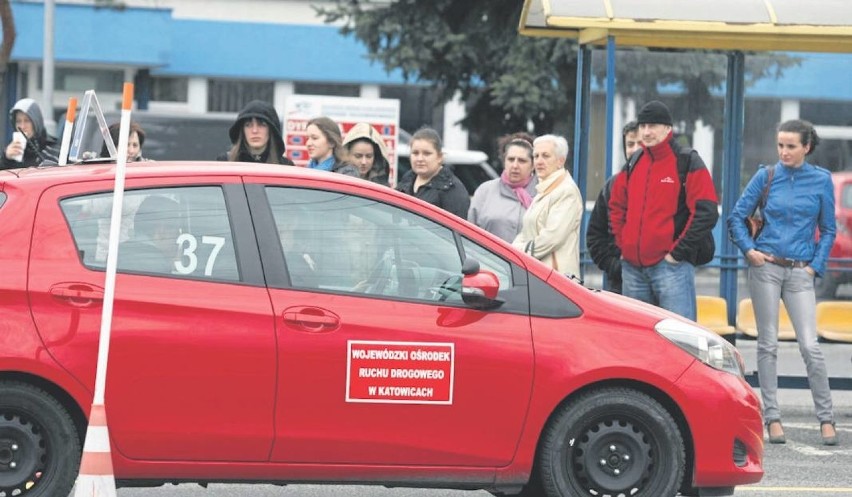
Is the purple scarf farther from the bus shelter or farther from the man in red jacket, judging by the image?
the bus shelter

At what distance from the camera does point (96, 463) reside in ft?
20.3

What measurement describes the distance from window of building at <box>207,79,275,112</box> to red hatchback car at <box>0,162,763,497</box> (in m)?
25.8

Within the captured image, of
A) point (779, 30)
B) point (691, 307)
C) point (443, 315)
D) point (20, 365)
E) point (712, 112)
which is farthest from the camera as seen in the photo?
point (712, 112)

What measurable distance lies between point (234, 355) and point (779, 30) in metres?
6.66

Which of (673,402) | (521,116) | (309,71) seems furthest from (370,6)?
(673,402)

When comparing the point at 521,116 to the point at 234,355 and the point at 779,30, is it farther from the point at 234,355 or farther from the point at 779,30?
the point at 234,355

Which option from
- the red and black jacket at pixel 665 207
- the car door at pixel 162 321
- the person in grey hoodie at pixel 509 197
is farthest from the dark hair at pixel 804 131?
the car door at pixel 162 321

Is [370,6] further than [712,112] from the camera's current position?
Yes

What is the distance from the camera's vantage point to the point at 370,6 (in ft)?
79.7

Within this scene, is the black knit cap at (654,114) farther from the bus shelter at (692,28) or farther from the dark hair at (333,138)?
the bus shelter at (692,28)

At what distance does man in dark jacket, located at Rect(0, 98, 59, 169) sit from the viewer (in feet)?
34.1

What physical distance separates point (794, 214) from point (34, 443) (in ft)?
17.7

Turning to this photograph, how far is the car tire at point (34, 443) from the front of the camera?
6.57 metres

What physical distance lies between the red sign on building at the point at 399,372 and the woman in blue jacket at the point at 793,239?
3.94 meters
